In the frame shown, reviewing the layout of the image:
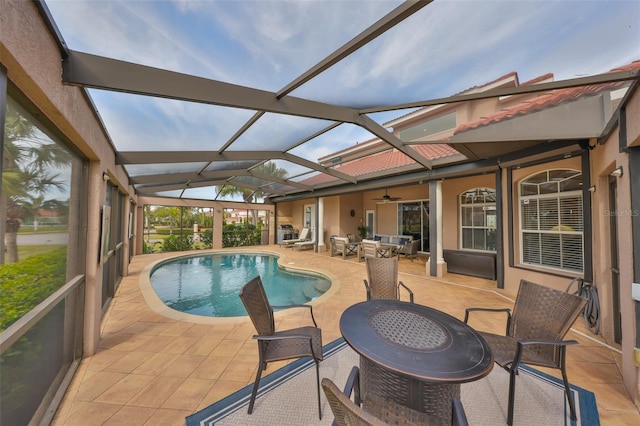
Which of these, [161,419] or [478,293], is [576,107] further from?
[161,419]

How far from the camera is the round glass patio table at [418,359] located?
1374 mm

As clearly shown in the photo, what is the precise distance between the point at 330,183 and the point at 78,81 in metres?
7.68

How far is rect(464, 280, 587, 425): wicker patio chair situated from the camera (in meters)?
1.81

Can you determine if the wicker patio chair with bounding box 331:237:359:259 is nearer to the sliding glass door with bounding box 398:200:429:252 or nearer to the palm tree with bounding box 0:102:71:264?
the sliding glass door with bounding box 398:200:429:252

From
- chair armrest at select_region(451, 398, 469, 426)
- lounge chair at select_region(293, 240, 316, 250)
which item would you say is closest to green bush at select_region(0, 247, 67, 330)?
chair armrest at select_region(451, 398, 469, 426)

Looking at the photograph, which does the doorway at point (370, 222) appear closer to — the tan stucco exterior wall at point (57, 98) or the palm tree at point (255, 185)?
the palm tree at point (255, 185)

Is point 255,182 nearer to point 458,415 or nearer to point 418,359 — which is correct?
point 418,359

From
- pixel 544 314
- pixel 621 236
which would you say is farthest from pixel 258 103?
pixel 621 236

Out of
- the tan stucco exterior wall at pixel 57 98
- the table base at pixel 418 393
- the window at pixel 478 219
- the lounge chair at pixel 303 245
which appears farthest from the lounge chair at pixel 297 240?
the table base at pixel 418 393

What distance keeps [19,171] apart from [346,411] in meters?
2.43

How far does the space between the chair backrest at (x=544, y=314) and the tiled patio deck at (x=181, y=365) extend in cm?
64

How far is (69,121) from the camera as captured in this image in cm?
188

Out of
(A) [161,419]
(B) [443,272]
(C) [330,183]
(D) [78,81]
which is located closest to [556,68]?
(D) [78,81]

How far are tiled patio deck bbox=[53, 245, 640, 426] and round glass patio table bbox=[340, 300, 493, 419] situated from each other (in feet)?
4.33
